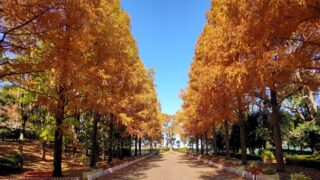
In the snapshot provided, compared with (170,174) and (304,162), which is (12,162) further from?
(304,162)

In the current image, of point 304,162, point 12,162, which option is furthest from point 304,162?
point 12,162

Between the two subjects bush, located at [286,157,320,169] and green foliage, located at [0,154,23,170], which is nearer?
bush, located at [286,157,320,169]

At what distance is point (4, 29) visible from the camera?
780 centimetres

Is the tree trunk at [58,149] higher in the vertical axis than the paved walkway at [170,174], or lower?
higher

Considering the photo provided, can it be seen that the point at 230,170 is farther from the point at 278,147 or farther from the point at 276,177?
the point at 276,177

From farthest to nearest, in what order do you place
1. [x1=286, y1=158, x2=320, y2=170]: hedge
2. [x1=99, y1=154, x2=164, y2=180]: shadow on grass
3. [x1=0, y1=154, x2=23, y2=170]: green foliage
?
[x1=0, y1=154, x2=23, y2=170]: green foliage < [x1=286, y1=158, x2=320, y2=170]: hedge < [x1=99, y1=154, x2=164, y2=180]: shadow on grass

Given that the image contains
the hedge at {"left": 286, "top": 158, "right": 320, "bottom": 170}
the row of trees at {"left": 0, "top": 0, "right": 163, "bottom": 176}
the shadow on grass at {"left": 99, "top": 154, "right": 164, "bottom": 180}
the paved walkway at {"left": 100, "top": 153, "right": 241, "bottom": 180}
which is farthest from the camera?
the hedge at {"left": 286, "top": 158, "right": 320, "bottom": 170}

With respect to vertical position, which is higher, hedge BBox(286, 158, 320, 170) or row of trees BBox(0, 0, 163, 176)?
row of trees BBox(0, 0, 163, 176)

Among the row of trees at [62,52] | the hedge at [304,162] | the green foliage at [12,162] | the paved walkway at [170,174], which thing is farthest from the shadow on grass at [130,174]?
the hedge at [304,162]

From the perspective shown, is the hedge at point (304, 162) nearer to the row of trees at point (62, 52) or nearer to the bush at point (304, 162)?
the bush at point (304, 162)

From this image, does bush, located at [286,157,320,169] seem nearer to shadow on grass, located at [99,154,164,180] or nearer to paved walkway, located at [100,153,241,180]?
paved walkway, located at [100,153,241,180]

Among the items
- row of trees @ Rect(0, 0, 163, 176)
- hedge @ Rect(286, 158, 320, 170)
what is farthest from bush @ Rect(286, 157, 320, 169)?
row of trees @ Rect(0, 0, 163, 176)

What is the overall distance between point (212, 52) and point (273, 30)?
160 inches

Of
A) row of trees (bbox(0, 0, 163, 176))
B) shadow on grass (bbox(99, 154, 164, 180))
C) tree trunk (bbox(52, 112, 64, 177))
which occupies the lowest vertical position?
shadow on grass (bbox(99, 154, 164, 180))
